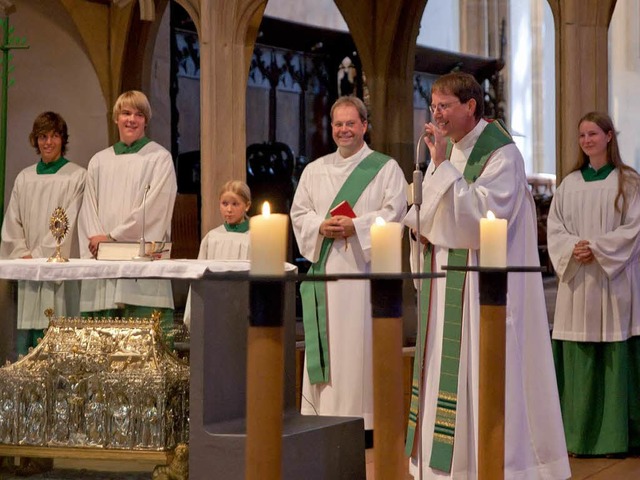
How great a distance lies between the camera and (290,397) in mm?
4297

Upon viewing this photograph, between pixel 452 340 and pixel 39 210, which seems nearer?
pixel 452 340

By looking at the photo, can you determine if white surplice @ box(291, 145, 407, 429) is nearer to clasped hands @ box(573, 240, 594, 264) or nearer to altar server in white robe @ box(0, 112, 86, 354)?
clasped hands @ box(573, 240, 594, 264)

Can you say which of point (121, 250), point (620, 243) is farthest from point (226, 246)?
point (620, 243)

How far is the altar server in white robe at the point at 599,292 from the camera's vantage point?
6297 mm

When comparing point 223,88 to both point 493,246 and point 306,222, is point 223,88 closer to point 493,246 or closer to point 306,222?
point 306,222

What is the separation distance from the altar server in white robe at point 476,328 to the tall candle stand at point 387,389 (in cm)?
197

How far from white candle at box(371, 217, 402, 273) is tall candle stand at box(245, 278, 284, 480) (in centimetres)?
49

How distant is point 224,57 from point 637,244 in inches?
134

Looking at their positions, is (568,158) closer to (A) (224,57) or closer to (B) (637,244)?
(B) (637,244)

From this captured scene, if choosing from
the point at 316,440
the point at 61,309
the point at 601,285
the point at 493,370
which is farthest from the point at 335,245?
the point at 493,370

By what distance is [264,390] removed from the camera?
6.79 ft

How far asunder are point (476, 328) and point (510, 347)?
6.2 inches

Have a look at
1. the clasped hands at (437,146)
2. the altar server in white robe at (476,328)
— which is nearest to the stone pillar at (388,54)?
the altar server in white robe at (476,328)

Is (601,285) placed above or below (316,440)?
above
